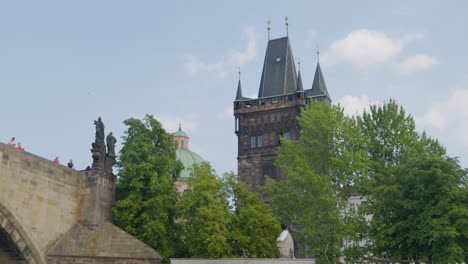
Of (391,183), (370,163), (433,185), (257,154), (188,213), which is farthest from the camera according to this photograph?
(257,154)

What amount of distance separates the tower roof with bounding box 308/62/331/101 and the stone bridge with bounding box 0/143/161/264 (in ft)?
143

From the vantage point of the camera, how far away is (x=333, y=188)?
35.4 m

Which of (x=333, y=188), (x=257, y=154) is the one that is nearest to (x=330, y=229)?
(x=333, y=188)

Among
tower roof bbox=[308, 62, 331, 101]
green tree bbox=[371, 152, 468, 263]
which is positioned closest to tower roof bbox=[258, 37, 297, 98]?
tower roof bbox=[308, 62, 331, 101]

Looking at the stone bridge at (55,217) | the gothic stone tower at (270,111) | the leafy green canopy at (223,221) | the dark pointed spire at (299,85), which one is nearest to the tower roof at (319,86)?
the gothic stone tower at (270,111)

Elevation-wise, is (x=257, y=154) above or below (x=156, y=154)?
above

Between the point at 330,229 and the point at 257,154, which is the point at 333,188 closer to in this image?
the point at 330,229

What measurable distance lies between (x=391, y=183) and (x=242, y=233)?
895 centimetres

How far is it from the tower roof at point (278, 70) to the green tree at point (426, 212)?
42.1m

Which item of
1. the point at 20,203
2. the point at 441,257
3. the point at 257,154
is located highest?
the point at 257,154

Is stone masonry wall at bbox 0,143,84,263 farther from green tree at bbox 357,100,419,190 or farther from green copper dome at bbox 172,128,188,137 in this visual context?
green copper dome at bbox 172,128,188,137

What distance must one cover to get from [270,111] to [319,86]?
6812 millimetres

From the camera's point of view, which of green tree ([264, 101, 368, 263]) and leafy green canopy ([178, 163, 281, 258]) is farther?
green tree ([264, 101, 368, 263])

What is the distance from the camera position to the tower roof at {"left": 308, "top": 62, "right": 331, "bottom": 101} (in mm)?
69800
